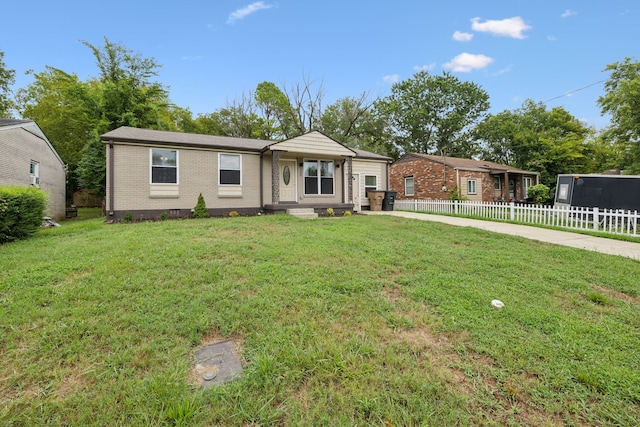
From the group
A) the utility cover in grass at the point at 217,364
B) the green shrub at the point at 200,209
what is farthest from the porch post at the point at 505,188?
the utility cover in grass at the point at 217,364

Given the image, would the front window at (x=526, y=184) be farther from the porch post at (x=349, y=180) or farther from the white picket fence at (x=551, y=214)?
the porch post at (x=349, y=180)

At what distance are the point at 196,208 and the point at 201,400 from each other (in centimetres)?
950

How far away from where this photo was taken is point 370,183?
15.5 m

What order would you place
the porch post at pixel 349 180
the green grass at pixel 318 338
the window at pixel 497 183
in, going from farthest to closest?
1. the window at pixel 497 183
2. the porch post at pixel 349 180
3. the green grass at pixel 318 338

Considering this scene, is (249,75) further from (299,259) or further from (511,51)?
(299,259)

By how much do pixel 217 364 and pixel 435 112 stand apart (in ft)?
125

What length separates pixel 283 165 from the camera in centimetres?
1253

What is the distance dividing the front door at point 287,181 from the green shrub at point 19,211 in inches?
301

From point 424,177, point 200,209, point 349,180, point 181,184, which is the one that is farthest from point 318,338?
point 424,177

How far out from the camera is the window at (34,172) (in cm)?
1212

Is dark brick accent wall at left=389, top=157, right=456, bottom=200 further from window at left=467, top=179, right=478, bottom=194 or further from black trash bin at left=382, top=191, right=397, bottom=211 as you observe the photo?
black trash bin at left=382, top=191, right=397, bottom=211

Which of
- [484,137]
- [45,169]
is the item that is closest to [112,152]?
[45,169]

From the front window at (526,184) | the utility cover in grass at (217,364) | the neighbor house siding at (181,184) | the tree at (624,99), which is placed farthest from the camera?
the front window at (526,184)

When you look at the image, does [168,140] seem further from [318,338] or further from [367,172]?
[318,338]
